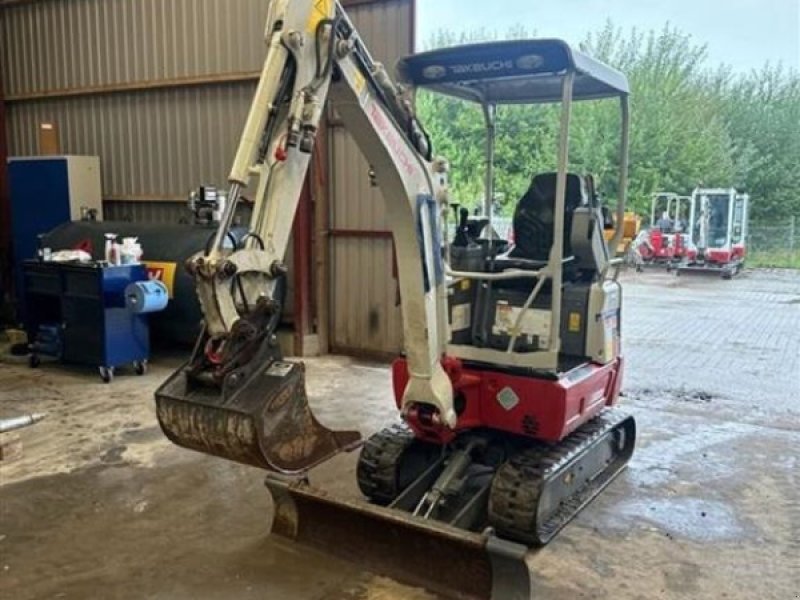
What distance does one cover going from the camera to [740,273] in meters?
16.3

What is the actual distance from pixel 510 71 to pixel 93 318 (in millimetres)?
4365

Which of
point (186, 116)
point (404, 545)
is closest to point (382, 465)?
point (404, 545)

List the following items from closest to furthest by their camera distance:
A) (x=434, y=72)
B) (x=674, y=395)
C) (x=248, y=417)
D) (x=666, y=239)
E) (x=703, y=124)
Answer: (x=248, y=417), (x=434, y=72), (x=674, y=395), (x=666, y=239), (x=703, y=124)

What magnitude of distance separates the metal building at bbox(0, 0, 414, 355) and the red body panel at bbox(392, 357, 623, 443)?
3.41 meters

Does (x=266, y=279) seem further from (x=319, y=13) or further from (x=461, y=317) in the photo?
(x=461, y=317)

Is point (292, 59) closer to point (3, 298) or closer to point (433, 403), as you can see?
point (433, 403)

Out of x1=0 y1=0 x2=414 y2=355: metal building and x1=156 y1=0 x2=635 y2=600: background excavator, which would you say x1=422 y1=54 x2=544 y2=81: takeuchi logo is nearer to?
x1=156 y1=0 x2=635 y2=600: background excavator

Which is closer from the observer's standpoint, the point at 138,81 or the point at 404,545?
the point at 404,545

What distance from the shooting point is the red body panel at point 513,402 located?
3291 millimetres

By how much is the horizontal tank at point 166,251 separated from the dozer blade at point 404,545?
3.60 meters

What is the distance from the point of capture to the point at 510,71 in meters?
3.30

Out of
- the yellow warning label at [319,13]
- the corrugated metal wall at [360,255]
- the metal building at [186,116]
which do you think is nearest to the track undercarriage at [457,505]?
the yellow warning label at [319,13]

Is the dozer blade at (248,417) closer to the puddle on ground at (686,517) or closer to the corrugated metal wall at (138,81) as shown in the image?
the puddle on ground at (686,517)

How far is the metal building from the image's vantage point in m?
7.02
